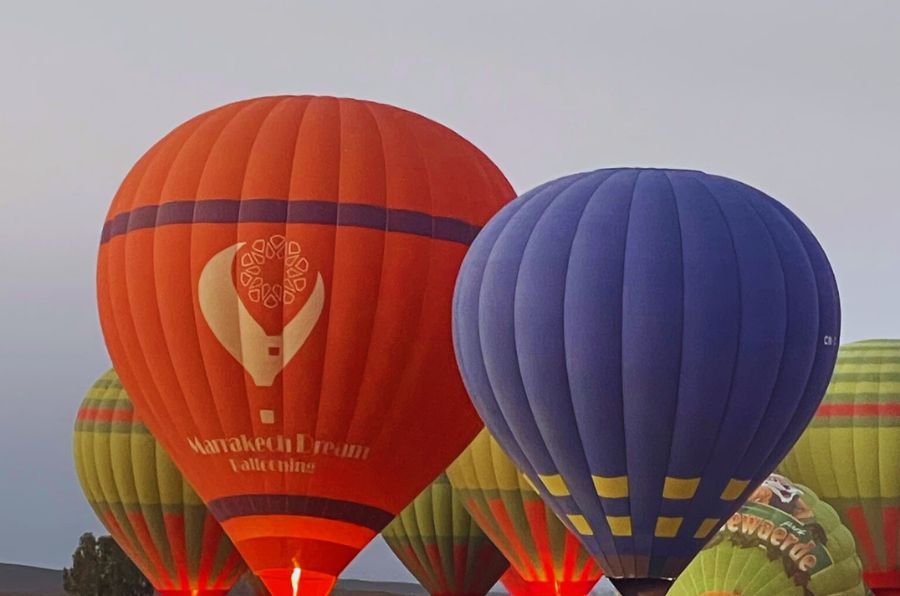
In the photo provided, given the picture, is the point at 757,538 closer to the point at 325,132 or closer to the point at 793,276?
the point at 793,276

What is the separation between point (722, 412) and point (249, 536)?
15.9 ft

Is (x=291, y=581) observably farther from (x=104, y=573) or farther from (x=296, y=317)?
(x=104, y=573)

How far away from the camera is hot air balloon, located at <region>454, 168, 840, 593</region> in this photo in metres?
16.9

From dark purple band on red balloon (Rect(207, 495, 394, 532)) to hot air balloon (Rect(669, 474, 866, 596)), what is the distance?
3635 mm

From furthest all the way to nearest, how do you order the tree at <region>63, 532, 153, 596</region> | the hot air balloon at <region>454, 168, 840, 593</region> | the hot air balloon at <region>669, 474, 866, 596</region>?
the tree at <region>63, 532, 153, 596</region> → the hot air balloon at <region>669, 474, 866, 596</region> → the hot air balloon at <region>454, 168, 840, 593</region>

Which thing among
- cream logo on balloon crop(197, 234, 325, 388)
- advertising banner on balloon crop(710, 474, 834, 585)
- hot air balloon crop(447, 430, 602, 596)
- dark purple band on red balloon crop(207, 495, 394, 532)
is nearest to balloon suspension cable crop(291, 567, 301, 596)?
dark purple band on red balloon crop(207, 495, 394, 532)

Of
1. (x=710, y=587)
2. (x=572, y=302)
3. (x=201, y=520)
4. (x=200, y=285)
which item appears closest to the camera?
(x=572, y=302)

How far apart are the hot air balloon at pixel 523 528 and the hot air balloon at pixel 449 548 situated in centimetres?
184

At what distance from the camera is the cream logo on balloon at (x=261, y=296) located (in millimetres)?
18250

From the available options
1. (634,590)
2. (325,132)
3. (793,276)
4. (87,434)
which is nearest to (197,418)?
(325,132)

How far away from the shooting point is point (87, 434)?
85.7 feet

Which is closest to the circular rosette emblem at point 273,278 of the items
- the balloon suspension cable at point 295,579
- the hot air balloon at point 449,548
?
the balloon suspension cable at point 295,579

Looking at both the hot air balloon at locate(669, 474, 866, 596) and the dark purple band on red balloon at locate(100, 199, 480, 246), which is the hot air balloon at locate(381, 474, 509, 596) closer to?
the hot air balloon at locate(669, 474, 866, 596)

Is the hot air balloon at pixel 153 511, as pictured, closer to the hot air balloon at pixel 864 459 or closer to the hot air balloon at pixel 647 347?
the hot air balloon at pixel 647 347
